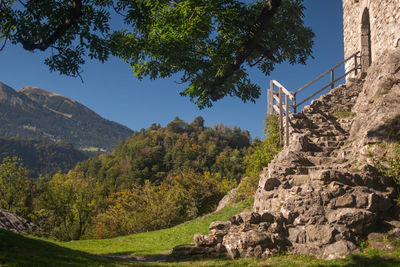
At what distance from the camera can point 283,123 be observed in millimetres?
14352

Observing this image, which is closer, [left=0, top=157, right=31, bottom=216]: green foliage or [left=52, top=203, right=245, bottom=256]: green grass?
[left=52, top=203, right=245, bottom=256]: green grass

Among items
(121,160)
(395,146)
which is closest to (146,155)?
(121,160)

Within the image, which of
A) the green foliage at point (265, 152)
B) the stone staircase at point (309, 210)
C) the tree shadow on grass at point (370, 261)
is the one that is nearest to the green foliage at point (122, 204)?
the green foliage at point (265, 152)

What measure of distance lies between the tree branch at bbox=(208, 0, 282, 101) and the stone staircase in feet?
14.4

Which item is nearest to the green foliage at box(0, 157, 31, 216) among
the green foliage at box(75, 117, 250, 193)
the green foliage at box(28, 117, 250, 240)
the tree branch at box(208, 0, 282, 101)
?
the green foliage at box(28, 117, 250, 240)

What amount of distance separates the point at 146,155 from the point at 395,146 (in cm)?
7576

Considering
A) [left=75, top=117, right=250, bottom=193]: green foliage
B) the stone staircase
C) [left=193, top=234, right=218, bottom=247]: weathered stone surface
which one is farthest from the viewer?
[left=75, top=117, right=250, bottom=193]: green foliage

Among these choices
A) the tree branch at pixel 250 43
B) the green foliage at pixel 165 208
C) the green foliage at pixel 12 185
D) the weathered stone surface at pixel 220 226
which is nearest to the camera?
the tree branch at pixel 250 43

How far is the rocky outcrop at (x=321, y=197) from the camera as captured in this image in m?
8.46

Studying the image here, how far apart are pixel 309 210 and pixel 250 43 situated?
522cm

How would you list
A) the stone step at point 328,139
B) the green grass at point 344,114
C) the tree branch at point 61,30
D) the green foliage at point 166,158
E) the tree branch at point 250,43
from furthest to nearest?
the green foliage at point 166,158 → the green grass at point 344,114 → the stone step at point 328,139 → the tree branch at point 61,30 → the tree branch at point 250,43

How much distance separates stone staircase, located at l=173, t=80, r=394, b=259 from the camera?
8430 mm

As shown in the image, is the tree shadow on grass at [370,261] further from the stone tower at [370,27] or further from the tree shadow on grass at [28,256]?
the stone tower at [370,27]

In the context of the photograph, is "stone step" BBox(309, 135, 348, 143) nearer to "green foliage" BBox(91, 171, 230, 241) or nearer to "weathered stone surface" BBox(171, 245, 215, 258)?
"weathered stone surface" BBox(171, 245, 215, 258)
